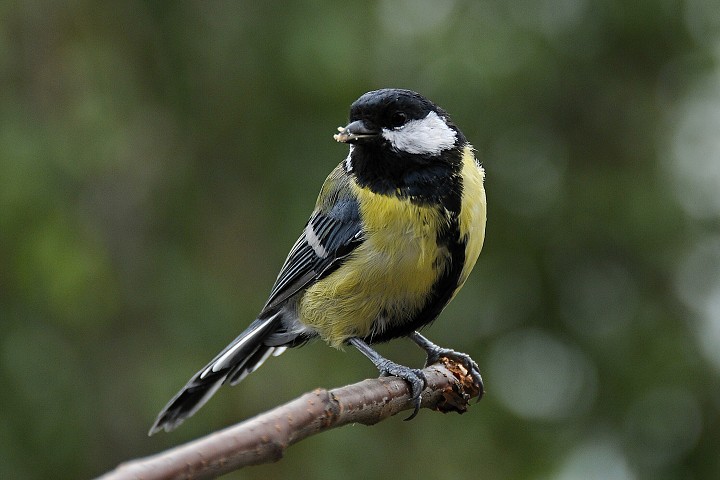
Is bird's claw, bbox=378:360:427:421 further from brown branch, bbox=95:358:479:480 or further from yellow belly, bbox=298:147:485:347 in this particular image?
yellow belly, bbox=298:147:485:347

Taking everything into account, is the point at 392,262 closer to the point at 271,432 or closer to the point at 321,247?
the point at 321,247

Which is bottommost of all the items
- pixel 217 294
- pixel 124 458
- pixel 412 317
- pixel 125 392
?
pixel 124 458

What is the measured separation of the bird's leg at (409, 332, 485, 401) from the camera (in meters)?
2.81

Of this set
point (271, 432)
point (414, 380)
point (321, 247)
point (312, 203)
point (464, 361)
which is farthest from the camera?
point (312, 203)

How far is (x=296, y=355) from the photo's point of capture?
15.8ft

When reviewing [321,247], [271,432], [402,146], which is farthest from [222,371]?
[271,432]

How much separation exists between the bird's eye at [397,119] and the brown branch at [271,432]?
2.88 feet

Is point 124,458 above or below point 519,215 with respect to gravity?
below

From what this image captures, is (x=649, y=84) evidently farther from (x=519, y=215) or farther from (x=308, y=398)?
(x=308, y=398)

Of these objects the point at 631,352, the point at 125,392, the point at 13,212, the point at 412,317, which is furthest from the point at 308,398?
the point at 631,352

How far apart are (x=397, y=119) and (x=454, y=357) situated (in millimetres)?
750

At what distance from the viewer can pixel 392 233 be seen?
2.90 meters

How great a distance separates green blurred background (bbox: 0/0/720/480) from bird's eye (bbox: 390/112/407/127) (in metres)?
1.79

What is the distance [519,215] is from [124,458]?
97.1 inches
